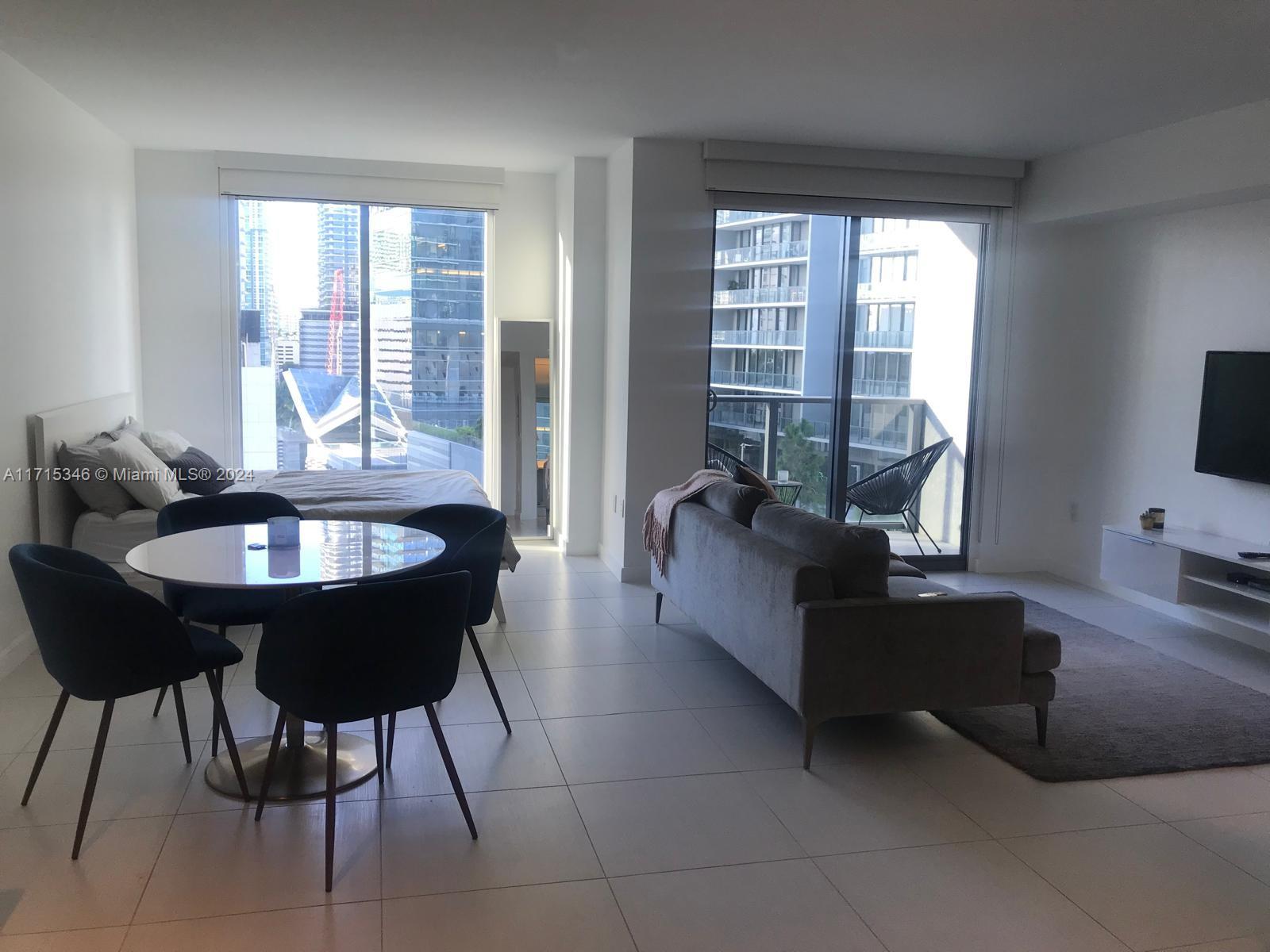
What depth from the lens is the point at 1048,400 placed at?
628 cm

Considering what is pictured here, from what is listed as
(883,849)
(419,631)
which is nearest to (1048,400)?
(883,849)

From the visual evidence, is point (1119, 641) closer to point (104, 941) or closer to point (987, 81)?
point (987, 81)

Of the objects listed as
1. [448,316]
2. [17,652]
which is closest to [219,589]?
[17,652]

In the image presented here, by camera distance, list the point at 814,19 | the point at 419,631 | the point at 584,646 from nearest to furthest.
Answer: the point at 419,631, the point at 814,19, the point at 584,646

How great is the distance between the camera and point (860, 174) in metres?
5.82

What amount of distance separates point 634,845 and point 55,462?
3366 millimetres

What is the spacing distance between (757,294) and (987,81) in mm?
1963

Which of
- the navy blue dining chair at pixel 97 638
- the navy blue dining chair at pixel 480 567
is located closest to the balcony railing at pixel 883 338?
the navy blue dining chair at pixel 480 567

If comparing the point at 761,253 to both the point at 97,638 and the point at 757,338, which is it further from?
the point at 97,638

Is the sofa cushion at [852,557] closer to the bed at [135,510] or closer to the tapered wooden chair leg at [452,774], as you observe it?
the tapered wooden chair leg at [452,774]

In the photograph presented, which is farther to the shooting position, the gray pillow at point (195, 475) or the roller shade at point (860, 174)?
the roller shade at point (860, 174)

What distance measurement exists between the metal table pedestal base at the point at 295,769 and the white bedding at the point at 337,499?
5.00 ft

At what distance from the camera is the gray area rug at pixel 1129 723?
3.47 metres

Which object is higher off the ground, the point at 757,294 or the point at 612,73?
the point at 612,73
